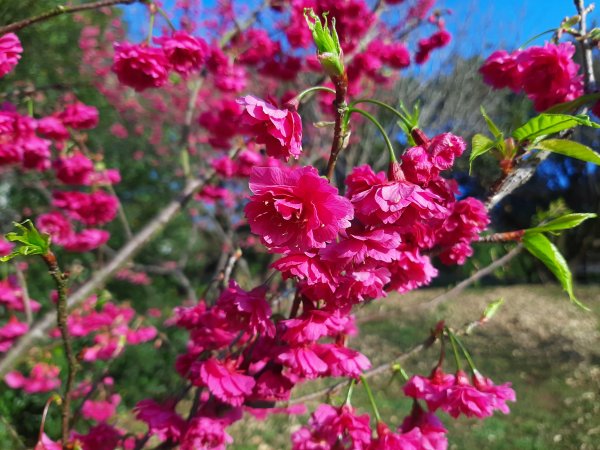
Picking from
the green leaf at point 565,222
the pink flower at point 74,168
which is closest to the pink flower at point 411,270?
the green leaf at point 565,222

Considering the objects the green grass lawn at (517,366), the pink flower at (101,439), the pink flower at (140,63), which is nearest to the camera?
the pink flower at (101,439)

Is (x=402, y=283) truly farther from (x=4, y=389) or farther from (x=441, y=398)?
(x=4, y=389)

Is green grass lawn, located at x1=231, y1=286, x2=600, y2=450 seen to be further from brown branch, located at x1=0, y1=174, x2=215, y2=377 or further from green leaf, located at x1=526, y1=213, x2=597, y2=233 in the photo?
brown branch, located at x1=0, y1=174, x2=215, y2=377

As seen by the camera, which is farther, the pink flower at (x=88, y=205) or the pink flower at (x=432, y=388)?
the pink flower at (x=88, y=205)

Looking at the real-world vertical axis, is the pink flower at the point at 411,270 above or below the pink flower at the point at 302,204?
below

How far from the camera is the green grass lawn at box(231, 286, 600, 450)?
4.11 m

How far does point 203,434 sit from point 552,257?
79 cm

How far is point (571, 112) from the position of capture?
3.67 ft

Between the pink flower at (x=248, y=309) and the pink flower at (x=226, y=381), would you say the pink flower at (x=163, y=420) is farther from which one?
the pink flower at (x=248, y=309)

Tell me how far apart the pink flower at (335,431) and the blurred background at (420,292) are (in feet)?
2.12

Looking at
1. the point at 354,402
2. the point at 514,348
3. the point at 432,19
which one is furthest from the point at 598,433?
the point at 432,19

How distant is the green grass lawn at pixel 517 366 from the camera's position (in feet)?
13.5

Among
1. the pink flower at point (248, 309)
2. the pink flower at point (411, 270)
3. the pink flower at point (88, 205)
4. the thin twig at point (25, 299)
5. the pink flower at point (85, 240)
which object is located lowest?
the thin twig at point (25, 299)

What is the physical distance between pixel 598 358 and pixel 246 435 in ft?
15.0
